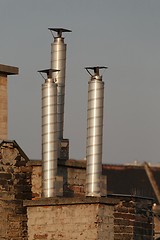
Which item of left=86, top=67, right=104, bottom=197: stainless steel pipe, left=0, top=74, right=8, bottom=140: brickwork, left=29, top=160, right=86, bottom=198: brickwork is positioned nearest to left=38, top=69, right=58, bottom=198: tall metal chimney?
left=86, top=67, right=104, bottom=197: stainless steel pipe

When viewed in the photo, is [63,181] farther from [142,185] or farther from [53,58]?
[142,185]

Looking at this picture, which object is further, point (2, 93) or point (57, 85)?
point (2, 93)

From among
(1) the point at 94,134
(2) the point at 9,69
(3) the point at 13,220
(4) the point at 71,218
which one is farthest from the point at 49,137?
(2) the point at 9,69

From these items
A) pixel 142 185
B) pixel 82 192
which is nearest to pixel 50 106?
pixel 82 192

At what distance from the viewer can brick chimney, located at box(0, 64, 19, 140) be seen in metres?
30.2

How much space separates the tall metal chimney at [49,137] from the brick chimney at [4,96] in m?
2.55

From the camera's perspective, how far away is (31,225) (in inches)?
1080

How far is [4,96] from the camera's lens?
1203 inches

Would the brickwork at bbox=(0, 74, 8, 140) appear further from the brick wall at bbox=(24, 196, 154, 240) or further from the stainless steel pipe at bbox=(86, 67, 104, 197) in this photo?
the brick wall at bbox=(24, 196, 154, 240)

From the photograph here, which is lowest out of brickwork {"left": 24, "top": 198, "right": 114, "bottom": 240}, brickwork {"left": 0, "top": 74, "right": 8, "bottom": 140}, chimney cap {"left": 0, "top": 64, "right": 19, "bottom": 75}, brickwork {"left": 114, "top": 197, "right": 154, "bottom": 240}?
brickwork {"left": 24, "top": 198, "right": 114, "bottom": 240}

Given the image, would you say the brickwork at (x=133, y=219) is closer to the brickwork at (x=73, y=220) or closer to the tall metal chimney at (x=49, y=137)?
the tall metal chimney at (x=49, y=137)

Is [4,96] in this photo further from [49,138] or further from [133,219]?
[133,219]

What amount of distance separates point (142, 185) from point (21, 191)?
38.3m

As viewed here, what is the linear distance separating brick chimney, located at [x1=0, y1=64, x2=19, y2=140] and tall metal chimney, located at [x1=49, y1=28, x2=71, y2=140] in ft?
4.45
